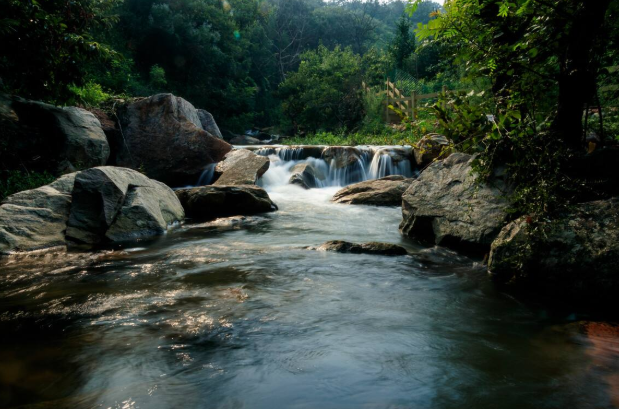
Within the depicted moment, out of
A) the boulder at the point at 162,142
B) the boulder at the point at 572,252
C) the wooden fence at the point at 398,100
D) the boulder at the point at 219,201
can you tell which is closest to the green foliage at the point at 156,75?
the wooden fence at the point at 398,100

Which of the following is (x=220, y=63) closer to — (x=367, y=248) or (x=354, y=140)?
(x=354, y=140)

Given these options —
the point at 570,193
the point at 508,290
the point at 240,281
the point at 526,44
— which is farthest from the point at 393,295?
the point at 526,44

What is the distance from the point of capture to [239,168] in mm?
11406

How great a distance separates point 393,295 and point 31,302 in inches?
133

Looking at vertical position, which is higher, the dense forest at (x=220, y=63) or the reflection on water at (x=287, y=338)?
the dense forest at (x=220, y=63)

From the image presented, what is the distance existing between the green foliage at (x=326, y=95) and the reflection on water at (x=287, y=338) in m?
21.9

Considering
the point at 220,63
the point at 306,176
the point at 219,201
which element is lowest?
the point at 219,201

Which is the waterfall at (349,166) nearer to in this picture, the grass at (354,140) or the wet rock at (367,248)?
the grass at (354,140)

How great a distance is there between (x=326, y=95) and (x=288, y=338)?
82.5ft

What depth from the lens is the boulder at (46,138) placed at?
27.8ft

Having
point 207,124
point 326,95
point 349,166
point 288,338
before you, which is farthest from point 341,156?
point 326,95

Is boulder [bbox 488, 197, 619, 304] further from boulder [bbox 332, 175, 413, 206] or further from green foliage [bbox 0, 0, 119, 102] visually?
green foliage [bbox 0, 0, 119, 102]

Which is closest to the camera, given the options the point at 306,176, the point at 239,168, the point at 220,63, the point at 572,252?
the point at 572,252

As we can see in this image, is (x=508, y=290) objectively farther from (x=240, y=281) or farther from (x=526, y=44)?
(x=240, y=281)
